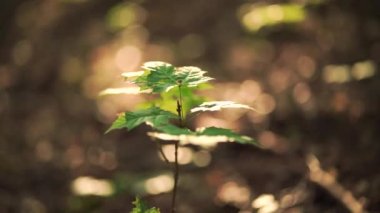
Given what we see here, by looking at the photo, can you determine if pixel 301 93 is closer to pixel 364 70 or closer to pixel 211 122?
pixel 364 70

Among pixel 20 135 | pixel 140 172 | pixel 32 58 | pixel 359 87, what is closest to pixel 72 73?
pixel 32 58

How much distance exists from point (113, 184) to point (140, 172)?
23cm

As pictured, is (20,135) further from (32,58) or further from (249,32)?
(249,32)

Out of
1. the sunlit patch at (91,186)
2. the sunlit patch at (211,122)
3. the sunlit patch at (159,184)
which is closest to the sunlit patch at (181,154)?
the sunlit patch at (159,184)

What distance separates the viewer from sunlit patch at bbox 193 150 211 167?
2986mm

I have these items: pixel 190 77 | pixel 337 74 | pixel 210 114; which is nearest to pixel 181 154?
pixel 210 114

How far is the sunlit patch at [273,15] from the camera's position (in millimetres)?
3898

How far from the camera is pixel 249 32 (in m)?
4.49

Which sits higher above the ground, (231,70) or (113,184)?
(231,70)

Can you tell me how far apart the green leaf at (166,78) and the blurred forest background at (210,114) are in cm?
69

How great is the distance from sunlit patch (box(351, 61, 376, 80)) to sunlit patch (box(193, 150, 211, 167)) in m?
1.04

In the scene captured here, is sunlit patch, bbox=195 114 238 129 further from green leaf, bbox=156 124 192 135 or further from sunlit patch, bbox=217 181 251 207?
green leaf, bbox=156 124 192 135

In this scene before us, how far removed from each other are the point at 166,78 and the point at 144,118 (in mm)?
156

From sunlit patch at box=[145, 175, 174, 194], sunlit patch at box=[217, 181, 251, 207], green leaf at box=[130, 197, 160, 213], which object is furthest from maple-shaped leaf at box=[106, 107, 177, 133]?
sunlit patch at box=[145, 175, 174, 194]
